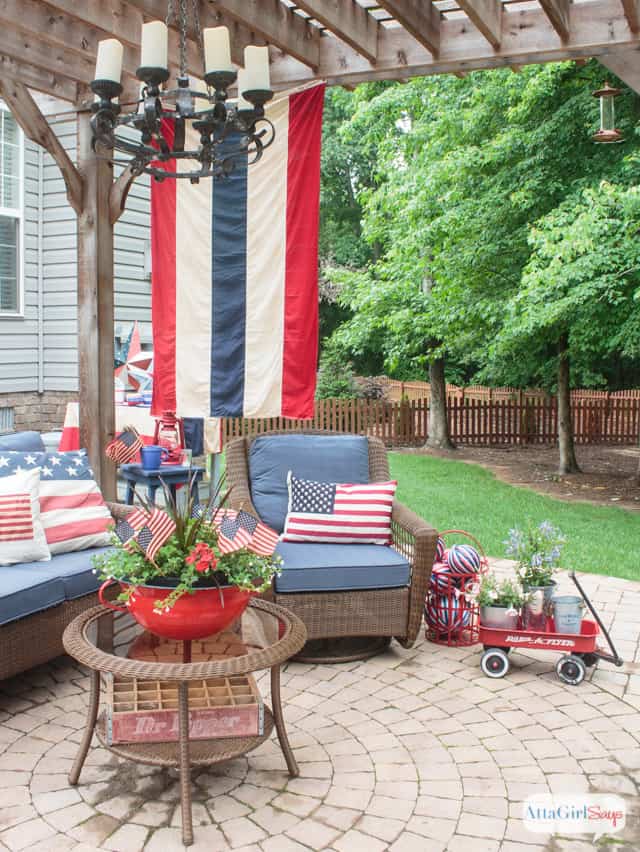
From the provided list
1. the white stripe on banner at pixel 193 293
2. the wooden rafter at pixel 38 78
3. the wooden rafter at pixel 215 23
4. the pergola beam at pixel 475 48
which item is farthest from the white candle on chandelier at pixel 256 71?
the wooden rafter at pixel 38 78

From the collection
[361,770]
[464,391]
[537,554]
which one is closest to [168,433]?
[537,554]

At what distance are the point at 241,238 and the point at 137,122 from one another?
1495 mm

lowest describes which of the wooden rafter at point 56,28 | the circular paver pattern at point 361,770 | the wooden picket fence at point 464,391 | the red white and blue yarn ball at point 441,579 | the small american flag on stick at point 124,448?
the circular paver pattern at point 361,770

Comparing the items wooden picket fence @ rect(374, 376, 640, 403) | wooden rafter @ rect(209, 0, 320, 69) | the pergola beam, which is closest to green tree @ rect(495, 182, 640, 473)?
the pergola beam

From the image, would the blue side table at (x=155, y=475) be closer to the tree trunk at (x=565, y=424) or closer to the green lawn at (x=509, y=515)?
the green lawn at (x=509, y=515)

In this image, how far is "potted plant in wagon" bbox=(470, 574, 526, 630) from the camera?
3.93 metres

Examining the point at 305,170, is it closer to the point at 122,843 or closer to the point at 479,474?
the point at 122,843

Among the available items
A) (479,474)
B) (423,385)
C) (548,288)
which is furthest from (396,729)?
(423,385)

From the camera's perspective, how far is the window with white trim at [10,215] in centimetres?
812

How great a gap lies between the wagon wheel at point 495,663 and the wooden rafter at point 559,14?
3.09 meters

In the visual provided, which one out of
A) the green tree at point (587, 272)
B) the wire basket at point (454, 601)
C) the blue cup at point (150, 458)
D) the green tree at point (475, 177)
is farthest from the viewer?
the green tree at point (475, 177)

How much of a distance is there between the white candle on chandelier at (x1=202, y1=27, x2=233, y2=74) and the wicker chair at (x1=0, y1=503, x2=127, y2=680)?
2366mm

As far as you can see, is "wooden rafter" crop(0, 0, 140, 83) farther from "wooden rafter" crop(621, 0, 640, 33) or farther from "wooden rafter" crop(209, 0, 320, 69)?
"wooden rafter" crop(621, 0, 640, 33)

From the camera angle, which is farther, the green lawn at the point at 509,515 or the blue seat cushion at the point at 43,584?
the green lawn at the point at 509,515
